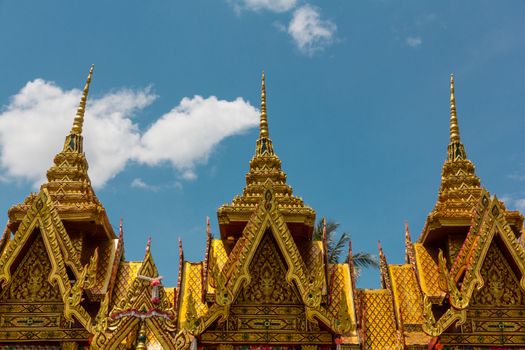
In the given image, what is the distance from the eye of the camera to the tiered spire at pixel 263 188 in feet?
50.3

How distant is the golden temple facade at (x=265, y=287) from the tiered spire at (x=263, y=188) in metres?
0.04

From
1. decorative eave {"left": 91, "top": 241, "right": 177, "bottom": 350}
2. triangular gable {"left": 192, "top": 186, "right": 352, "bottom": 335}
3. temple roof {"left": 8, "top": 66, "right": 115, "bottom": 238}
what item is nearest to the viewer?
decorative eave {"left": 91, "top": 241, "right": 177, "bottom": 350}

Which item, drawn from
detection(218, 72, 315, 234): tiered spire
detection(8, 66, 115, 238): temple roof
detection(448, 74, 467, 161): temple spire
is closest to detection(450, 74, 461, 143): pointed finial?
detection(448, 74, 467, 161): temple spire

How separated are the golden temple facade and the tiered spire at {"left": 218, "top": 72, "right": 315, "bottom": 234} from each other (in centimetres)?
4

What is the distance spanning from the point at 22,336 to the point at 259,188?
5967 mm

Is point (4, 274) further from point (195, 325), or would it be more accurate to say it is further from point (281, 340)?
point (281, 340)

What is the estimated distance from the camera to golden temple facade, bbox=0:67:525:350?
13.5m

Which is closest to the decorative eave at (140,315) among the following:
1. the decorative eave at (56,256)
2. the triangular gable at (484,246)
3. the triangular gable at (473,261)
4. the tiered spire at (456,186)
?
the decorative eave at (56,256)

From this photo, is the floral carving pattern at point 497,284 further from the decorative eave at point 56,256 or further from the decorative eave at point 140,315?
the decorative eave at point 56,256

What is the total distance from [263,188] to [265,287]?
106 inches

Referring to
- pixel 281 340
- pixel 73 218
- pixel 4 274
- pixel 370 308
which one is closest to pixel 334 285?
pixel 370 308

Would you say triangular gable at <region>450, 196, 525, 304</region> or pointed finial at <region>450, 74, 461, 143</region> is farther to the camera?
pointed finial at <region>450, 74, 461, 143</region>

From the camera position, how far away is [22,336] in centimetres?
1375

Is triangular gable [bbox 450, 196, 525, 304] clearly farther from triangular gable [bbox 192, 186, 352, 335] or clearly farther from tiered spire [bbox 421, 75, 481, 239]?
triangular gable [bbox 192, 186, 352, 335]
